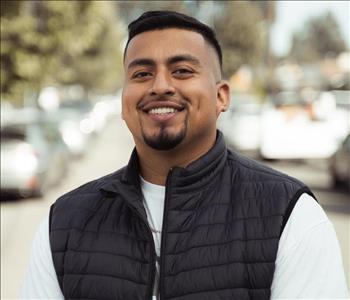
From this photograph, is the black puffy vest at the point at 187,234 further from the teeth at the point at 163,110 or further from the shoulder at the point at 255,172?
the teeth at the point at 163,110

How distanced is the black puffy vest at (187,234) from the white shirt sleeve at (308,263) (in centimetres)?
2

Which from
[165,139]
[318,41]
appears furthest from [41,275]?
[318,41]

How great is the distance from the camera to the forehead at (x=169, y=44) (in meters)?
2.09

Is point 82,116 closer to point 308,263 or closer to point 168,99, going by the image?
point 168,99

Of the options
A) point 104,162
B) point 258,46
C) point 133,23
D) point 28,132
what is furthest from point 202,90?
point 258,46

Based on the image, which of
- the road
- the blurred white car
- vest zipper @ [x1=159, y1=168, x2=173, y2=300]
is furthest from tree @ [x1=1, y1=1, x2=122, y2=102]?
vest zipper @ [x1=159, y1=168, x2=173, y2=300]

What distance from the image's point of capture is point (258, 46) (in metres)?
58.6

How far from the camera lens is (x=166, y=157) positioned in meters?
2.14

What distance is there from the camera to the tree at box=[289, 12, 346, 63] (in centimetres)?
14138

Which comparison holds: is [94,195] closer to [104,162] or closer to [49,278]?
[49,278]

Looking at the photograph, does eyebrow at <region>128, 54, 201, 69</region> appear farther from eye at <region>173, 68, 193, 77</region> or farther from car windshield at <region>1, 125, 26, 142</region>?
car windshield at <region>1, 125, 26, 142</region>

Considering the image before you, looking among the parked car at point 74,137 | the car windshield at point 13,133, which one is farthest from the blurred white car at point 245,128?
the car windshield at point 13,133

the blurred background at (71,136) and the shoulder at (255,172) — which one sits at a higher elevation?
the blurred background at (71,136)

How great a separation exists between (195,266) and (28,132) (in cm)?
1278
